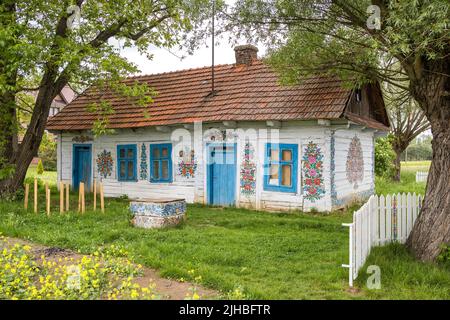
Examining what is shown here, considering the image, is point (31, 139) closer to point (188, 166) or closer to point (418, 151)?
point (188, 166)

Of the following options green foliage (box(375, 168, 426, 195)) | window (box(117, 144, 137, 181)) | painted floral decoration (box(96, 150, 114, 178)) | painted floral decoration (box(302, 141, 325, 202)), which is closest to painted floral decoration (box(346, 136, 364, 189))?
painted floral decoration (box(302, 141, 325, 202))

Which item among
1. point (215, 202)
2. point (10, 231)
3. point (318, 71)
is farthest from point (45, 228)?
point (318, 71)

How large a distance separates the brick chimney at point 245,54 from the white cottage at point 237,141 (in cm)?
4

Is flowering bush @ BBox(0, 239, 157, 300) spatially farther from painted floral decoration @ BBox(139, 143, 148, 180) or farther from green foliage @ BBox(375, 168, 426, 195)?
green foliage @ BBox(375, 168, 426, 195)

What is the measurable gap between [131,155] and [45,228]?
7.23m

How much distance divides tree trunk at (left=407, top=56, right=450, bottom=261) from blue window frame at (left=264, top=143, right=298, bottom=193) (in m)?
5.56

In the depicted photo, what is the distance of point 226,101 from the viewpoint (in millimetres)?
14094

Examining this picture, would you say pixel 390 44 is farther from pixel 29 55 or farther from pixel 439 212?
pixel 29 55

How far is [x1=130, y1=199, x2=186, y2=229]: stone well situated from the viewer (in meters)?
9.23

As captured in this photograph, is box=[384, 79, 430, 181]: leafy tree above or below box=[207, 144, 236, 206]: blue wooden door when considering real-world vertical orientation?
above

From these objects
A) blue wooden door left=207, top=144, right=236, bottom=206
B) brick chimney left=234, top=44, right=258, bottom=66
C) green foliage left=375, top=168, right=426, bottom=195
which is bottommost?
green foliage left=375, top=168, right=426, bottom=195

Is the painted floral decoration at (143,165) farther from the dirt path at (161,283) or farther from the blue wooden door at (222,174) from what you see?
the dirt path at (161,283)

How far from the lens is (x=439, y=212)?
6.76 metres

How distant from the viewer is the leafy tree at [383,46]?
5.78m
